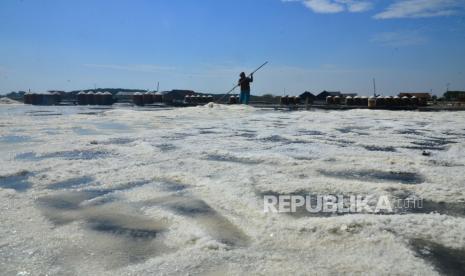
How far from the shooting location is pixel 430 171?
136 inches

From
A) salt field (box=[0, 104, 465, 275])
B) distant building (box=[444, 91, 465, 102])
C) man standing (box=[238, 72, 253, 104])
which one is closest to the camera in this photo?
salt field (box=[0, 104, 465, 275])

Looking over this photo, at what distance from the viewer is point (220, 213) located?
2.42 metres

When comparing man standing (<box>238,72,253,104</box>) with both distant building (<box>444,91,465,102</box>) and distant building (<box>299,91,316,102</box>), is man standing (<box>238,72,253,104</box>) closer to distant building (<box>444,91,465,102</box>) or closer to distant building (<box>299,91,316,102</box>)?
distant building (<box>299,91,316,102</box>)

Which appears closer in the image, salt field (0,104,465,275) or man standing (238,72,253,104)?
salt field (0,104,465,275)

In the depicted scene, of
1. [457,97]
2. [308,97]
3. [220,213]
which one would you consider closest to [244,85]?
[308,97]

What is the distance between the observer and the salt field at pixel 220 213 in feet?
5.70

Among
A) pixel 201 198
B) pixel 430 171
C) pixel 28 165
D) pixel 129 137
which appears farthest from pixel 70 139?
pixel 430 171

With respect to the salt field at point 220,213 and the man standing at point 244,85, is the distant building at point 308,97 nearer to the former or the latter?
the man standing at point 244,85

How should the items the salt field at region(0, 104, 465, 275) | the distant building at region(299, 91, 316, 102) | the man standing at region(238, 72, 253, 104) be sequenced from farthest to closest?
the distant building at region(299, 91, 316, 102)
the man standing at region(238, 72, 253, 104)
the salt field at region(0, 104, 465, 275)

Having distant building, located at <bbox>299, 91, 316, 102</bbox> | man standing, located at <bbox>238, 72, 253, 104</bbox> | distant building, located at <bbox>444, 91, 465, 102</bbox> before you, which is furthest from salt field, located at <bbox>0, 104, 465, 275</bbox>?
distant building, located at <bbox>444, 91, 465, 102</bbox>

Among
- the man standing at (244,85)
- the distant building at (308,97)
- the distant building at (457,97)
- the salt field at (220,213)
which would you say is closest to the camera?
the salt field at (220,213)

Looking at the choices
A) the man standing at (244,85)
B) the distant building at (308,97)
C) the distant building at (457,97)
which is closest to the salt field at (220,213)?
the man standing at (244,85)

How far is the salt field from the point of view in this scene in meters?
1.74

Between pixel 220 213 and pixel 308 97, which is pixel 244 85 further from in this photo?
pixel 220 213
